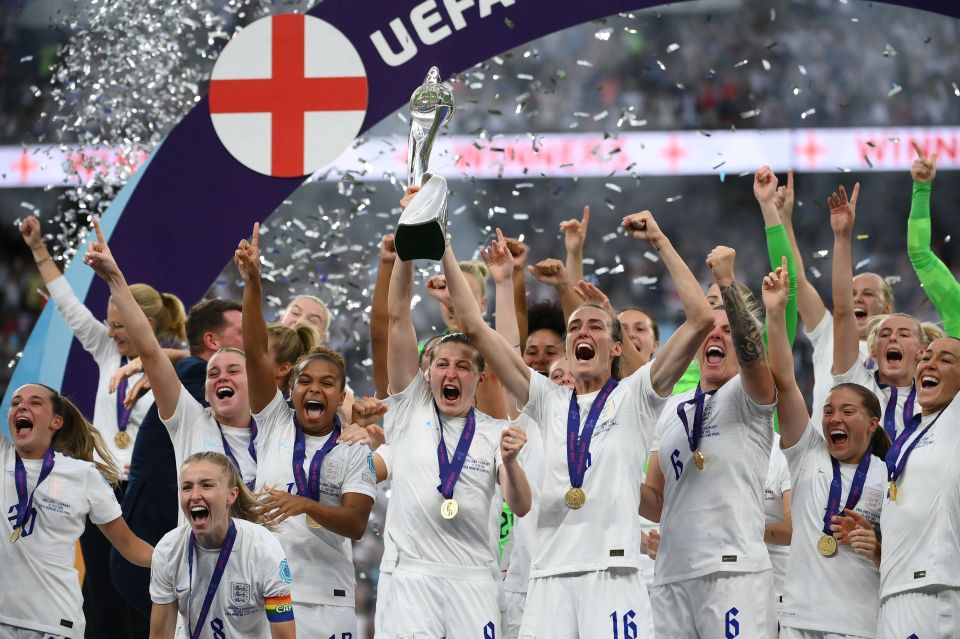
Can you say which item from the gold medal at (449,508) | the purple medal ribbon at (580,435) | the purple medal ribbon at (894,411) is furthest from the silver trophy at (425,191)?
the purple medal ribbon at (894,411)

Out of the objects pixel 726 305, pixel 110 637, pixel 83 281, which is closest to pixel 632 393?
pixel 726 305

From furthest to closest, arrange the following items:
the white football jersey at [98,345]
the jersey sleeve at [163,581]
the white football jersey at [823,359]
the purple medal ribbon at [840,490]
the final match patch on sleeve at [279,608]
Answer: the white football jersey at [98,345], the white football jersey at [823,359], the purple medal ribbon at [840,490], the jersey sleeve at [163,581], the final match patch on sleeve at [279,608]

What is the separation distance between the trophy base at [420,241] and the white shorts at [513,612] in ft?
6.50

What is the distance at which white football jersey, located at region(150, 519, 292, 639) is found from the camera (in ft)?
16.5

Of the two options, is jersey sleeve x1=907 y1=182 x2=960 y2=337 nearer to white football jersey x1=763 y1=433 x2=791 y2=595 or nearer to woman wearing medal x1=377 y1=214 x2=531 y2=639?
white football jersey x1=763 y1=433 x2=791 y2=595

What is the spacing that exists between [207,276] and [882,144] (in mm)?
8609

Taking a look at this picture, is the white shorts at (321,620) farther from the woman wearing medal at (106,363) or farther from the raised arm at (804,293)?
the raised arm at (804,293)

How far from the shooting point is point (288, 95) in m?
7.43

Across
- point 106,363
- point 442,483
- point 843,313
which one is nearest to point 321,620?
point 442,483

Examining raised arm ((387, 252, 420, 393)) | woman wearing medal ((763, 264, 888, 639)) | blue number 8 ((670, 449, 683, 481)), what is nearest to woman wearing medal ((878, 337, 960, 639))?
woman wearing medal ((763, 264, 888, 639))

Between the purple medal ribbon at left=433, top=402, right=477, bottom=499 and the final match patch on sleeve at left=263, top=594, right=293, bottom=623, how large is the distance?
2.58 ft

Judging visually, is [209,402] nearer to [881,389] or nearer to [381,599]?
[381,599]

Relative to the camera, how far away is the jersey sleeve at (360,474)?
5.65 metres

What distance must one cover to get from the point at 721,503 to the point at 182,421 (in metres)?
2.28
